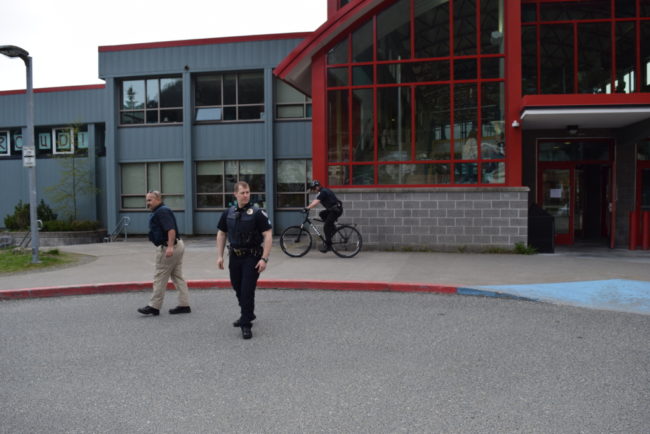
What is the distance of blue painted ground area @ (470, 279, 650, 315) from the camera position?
7.11 meters

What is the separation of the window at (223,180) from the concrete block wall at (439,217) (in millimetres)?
6679

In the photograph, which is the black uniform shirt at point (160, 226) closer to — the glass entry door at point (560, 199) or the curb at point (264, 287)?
the curb at point (264, 287)

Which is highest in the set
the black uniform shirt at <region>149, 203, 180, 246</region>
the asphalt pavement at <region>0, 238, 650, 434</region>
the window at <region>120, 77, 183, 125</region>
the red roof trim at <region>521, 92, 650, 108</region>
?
the window at <region>120, 77, 183, 125</region>

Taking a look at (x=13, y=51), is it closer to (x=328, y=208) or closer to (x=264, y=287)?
(x=328, y=208)

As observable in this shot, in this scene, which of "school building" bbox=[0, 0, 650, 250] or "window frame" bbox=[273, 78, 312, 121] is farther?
"window frame" bbox=[273, 78, 312, 121]

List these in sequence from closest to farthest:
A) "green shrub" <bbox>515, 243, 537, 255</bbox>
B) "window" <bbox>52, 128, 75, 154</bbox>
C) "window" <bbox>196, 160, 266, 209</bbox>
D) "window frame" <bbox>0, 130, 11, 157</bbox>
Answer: "green shrub" <bbox>515, 243, 537, 255</bbox>
"window" <bbox>196, 160, 266, 209</bbox>
"window" <bbox>52, 128, 75, 154</bbox>
"window frame" <bbox>0, 130, 11, 157</bbox>

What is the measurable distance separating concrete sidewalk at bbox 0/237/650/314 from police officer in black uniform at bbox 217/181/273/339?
120 inches

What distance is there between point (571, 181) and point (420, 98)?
5340mm

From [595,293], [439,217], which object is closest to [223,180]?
[439,217]

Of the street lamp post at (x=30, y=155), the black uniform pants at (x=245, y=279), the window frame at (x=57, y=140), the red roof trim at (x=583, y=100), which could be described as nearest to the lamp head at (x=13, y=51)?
the street lamp post at (x=30, y=155)

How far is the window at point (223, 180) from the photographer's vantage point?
19.4 m

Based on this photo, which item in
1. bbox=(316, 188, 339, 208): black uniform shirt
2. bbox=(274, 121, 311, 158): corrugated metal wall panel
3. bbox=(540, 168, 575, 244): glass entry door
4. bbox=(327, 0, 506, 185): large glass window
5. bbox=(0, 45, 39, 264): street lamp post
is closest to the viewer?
bbox=(0, 45, 39, 264): street lamp post

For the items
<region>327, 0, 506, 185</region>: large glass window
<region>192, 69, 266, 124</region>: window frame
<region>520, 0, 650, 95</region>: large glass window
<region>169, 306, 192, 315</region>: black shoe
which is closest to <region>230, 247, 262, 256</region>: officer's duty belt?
<region>169, 306, 192, 315</region>: black shoe

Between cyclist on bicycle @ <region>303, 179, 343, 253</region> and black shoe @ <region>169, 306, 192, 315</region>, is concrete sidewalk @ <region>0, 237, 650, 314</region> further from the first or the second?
black shoe @ <region>169, 306, 192, 315</region>
